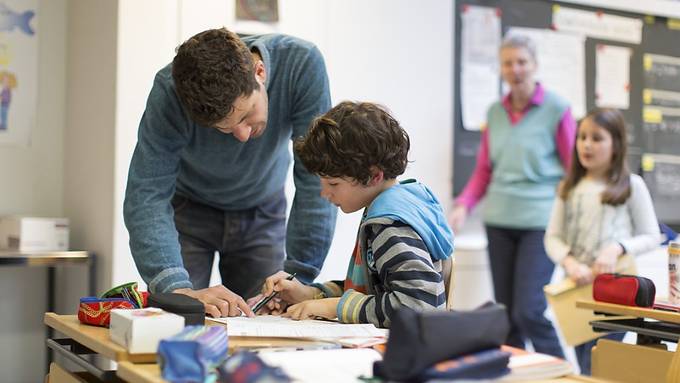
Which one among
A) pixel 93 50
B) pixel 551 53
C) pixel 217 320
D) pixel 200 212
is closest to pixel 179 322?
pixel 217 320

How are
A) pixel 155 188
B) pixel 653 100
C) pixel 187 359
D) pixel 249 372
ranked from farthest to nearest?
pixel 653 100, pixel 155 188, pixel 187 359, pixel 249 372

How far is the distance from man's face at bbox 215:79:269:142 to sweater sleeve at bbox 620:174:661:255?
1.89 meters

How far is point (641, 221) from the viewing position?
329 centimetres

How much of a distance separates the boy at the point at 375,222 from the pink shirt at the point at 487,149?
2.22 metres

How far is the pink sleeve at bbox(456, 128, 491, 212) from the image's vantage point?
13.0ft

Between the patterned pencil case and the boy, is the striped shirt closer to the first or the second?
the boy

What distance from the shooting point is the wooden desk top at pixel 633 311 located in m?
1.88

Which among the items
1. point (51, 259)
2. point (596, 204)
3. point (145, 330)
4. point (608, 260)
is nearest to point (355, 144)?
point (145, 330)

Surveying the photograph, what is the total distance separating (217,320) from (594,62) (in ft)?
11.5

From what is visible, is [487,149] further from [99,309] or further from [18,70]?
[99,309]

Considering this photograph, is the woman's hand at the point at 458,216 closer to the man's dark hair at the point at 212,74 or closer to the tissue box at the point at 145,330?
the man's dark hair at the point at 212,74

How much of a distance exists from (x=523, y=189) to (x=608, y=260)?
829 millimetres

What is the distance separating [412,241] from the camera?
1.52m

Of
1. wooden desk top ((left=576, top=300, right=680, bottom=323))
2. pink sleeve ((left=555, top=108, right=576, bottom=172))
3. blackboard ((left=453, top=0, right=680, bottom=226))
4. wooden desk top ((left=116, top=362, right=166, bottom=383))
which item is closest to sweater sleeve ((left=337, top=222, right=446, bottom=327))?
wooden desk top ((left=116, top=362, right=166, bottom=383))
